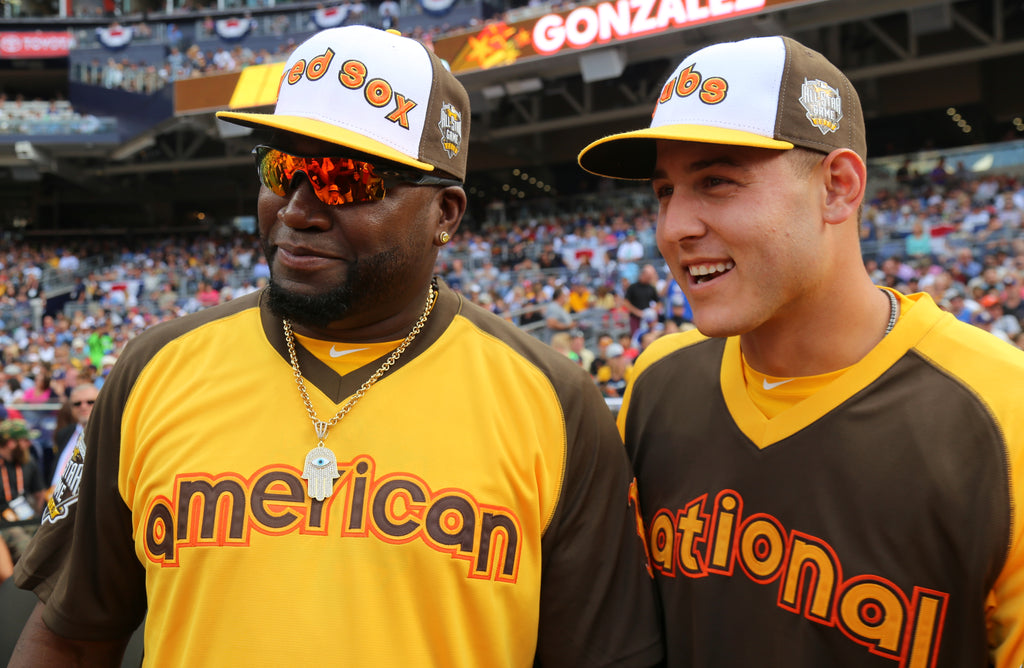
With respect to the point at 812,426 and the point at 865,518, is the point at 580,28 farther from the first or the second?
the point at 865,518

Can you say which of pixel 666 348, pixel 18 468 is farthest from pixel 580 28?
pixel 666 348

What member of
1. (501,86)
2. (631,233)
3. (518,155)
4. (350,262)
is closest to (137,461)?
(350,262)

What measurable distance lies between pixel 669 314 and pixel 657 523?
7.70 m

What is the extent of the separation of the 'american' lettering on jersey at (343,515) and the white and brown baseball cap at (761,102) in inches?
35.9

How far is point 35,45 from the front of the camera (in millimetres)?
28641

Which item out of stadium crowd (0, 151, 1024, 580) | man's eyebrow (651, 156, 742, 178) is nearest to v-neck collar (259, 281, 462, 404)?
man's eyebrow (651, 156, 742, 178)

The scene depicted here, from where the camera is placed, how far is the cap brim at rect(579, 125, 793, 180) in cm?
167

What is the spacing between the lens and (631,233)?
1501 centimetres

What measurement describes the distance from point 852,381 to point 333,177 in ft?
4.03

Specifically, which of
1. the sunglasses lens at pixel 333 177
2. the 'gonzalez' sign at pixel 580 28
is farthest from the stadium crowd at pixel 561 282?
the 'gonzalez' sign at pixel 580 28

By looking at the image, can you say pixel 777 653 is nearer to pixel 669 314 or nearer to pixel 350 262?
pixel 350 262

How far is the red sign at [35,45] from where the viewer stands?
93.6 feet

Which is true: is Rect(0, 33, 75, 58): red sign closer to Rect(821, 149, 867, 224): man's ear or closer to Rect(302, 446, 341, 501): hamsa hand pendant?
Rect(302, 446, 341, 501): hamsa hand pendant

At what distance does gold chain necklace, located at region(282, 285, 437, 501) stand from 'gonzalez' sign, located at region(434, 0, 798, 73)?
42.8ft
